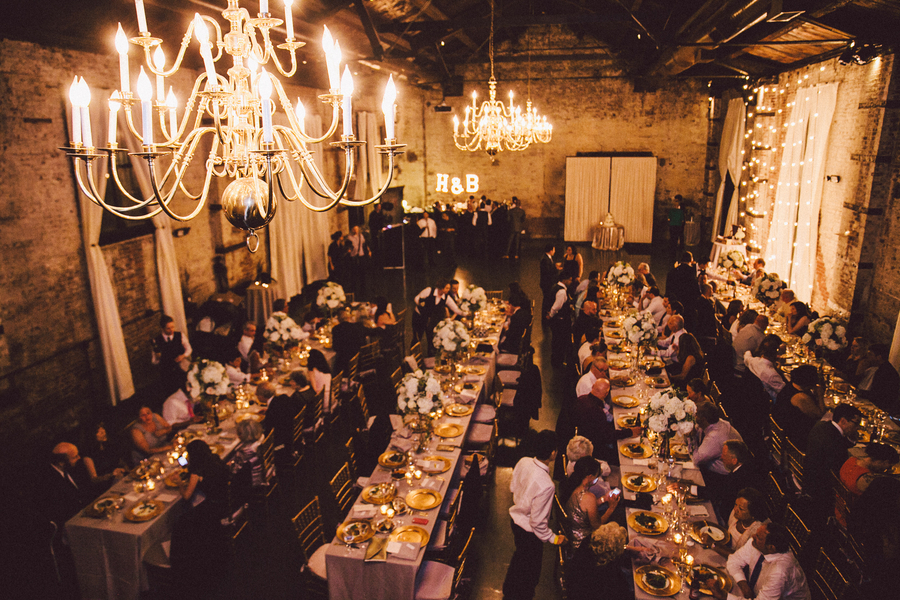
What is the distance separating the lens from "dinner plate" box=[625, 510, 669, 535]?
161 inches

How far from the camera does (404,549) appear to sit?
4.01 metres

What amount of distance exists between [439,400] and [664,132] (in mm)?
14841

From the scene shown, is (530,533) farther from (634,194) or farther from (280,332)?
(634,194)

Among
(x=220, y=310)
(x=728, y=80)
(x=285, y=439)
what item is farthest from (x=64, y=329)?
(x=728, y=80)

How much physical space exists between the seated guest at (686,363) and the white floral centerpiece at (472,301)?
2.55 metres

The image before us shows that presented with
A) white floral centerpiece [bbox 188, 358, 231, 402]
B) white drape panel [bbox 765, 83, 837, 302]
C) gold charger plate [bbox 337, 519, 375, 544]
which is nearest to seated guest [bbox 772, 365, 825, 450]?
gold charger plate [bbox 337, 519, 375, 544]

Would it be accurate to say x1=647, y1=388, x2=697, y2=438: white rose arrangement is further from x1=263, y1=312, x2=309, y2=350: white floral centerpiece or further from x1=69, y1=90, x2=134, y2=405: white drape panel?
x1=69, y1=90, x2=134, y2=405: white drape panel

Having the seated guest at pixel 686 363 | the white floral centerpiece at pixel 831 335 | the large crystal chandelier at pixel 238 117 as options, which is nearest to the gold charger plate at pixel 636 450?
the seated guest at pixel 686 363

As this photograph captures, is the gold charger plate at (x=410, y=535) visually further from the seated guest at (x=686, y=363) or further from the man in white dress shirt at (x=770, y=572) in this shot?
the seated guest at (x=686, y=363)

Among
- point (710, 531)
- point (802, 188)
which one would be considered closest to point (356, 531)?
point (710, 531)

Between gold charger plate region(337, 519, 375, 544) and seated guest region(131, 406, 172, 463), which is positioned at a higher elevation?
seated guest region(131, 406, 172, 463)

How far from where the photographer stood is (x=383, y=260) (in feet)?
47.7

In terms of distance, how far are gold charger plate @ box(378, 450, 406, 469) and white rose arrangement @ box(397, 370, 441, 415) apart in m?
0.37

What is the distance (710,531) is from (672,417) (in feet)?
2.92
